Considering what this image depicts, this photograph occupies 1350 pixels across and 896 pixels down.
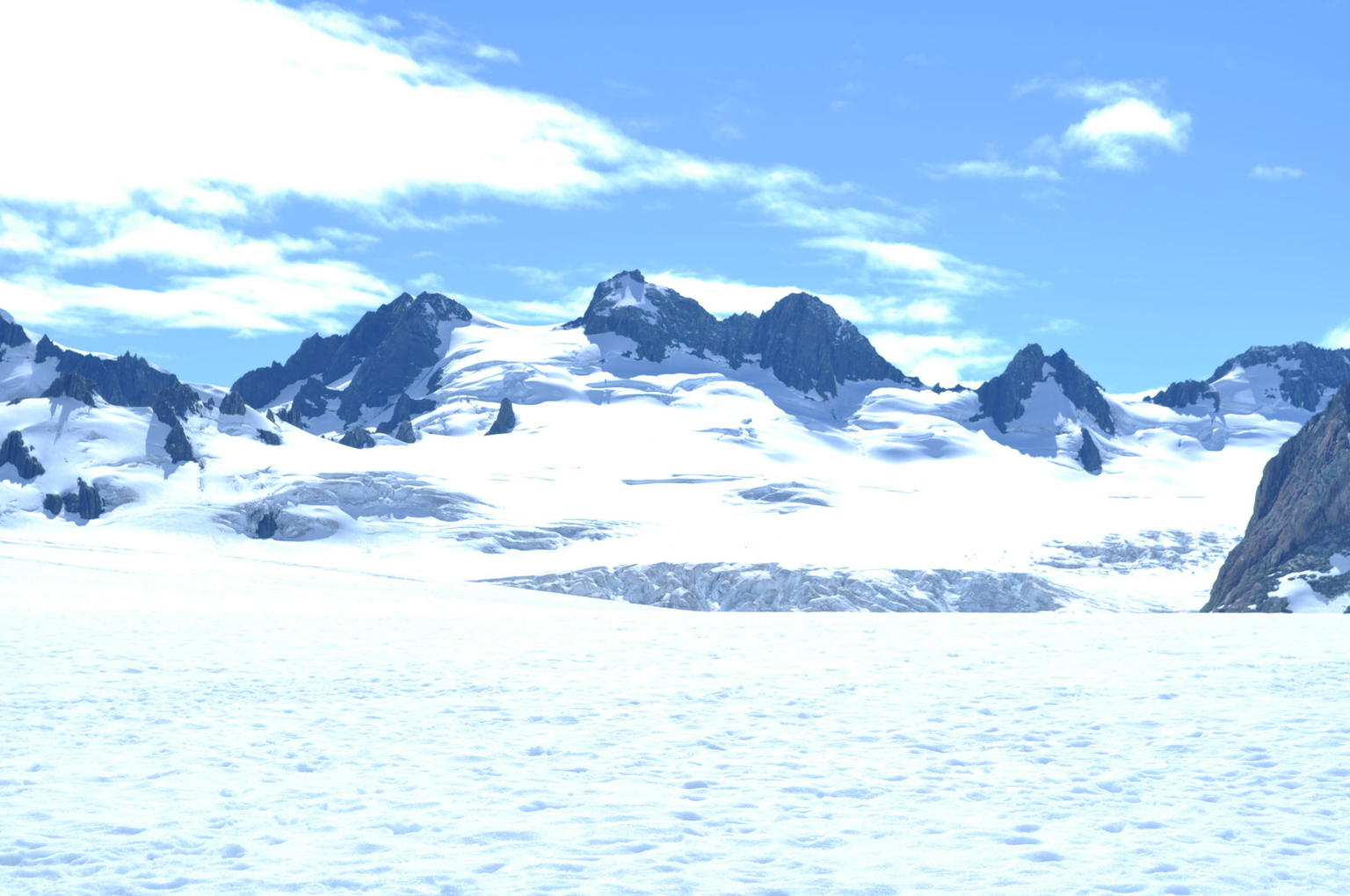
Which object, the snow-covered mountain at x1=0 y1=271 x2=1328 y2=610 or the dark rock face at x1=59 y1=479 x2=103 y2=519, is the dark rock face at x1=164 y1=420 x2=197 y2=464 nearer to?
the snow-covered mountain at x1=0 y1=271 x2=1328 y2=610

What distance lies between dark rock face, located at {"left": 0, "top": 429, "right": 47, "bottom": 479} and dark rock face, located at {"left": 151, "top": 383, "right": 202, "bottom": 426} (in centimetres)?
1958

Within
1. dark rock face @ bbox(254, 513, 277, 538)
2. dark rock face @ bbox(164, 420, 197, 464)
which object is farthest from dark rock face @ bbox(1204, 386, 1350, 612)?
dark rock face @ bbox(164, 420, 197, 464)

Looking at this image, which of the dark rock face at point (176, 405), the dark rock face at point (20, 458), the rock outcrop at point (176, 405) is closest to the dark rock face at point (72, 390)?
the rock outcrop at point (176, 405)

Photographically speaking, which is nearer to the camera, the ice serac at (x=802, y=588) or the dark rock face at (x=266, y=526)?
the ice serac at (x=802, y=588)

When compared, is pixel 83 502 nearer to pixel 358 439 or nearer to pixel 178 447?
pixel 178 447

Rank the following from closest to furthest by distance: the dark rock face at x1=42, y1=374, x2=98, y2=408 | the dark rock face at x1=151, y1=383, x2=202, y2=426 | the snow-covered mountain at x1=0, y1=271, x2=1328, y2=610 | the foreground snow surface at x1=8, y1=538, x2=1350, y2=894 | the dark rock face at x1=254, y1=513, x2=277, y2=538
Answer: the foreground snow surface at x1=8, y1=538, x2=1350, y2=894 < the snow-covered mountain at x1=0, y1=271, x2=1328, y2=610 < the dark rock face at x1=254, y1=513, x2=277, y2=538 < the dark rock face at x1=42, y1=374, x2=98, y2=408 < the dark rock face at x1=151, y1=383, x2=202, y2=426

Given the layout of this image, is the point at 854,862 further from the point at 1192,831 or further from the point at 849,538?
the point at 849,538

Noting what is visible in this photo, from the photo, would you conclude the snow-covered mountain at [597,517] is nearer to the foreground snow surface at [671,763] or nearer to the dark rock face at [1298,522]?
the dark rock face at [1298,522]

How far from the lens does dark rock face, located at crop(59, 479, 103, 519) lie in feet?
409

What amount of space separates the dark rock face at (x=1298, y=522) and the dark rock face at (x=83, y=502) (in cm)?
11000

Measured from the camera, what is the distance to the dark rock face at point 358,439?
18638 cm

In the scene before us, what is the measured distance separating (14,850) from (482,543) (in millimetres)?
109307

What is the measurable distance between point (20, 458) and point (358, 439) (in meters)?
58.5

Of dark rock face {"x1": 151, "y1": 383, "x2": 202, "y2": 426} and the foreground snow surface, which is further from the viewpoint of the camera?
dark rock face {"x1": 151, "y1": 383, "x2": 202, "y2": 426}
